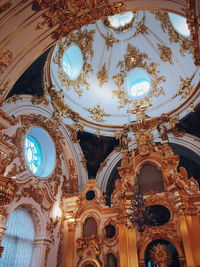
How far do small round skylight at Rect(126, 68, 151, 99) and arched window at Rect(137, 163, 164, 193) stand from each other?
4.65 metres

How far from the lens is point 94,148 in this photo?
12.9 m

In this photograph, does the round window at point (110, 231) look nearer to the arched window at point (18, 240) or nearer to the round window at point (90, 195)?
the round window at point (90, 195)

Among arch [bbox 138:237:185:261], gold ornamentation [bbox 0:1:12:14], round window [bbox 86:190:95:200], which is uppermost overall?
gold ornamentation [bbox 0:1:12:14]

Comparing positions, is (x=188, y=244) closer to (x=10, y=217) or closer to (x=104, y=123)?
(x=10, y=217)

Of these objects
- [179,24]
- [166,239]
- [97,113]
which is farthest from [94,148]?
[179,24]

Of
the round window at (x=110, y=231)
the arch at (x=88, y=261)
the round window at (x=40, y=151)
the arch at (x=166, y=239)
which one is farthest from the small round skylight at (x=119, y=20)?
the arch at (x=88, y=261)

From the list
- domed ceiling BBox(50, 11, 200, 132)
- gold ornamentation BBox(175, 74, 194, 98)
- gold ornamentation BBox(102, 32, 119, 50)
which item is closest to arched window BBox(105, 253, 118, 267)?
domed ceiling BBox(50, 11, 200, 132)

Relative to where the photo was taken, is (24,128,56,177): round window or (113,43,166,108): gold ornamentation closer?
(24,128,56,177): round window

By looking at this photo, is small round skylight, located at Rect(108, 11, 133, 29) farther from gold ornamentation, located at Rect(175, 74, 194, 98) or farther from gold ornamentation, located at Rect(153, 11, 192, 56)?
gold ornamentation, located at Rect(175, 74, 194, 98)

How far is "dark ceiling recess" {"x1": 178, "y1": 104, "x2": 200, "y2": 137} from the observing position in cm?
1124

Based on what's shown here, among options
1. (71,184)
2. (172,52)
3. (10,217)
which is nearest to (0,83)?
(10,217)

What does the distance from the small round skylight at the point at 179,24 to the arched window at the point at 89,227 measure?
9.11 meters

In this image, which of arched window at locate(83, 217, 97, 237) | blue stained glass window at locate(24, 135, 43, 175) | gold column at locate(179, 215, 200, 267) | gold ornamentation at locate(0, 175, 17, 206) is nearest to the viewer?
gold ornamentation at locate(0, 175, 17, 206)

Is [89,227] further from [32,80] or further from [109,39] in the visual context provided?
[109,39]
